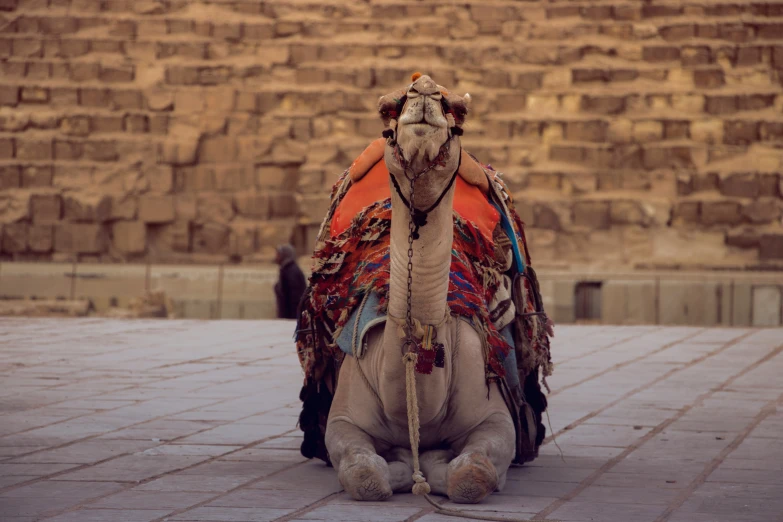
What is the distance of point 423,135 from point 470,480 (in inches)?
54.8

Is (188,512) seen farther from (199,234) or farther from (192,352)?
(199,234)

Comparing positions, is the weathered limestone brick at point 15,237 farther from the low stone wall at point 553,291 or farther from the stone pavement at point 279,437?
the stone pavement at point 279,437

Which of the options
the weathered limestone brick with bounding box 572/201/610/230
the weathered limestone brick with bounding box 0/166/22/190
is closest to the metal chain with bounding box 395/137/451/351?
the weathered limestone brick with bounding box 572/201/610/230

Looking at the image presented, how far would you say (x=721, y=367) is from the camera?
10141 mm

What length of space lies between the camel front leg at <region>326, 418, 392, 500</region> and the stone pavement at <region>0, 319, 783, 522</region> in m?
0.08

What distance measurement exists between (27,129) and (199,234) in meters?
3.22

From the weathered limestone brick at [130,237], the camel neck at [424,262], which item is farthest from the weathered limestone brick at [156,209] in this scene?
the camel neck at [424,262]

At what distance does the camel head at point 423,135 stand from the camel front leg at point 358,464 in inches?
43.4

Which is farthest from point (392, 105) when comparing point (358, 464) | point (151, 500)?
point (151, 500)

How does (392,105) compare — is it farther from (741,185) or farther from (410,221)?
(741,185)

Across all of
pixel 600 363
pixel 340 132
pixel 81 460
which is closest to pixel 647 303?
pixel 340 132

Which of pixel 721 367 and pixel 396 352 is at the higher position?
pixel 396 352

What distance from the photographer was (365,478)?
5.43 m

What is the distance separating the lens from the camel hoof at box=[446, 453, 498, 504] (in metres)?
5.38
